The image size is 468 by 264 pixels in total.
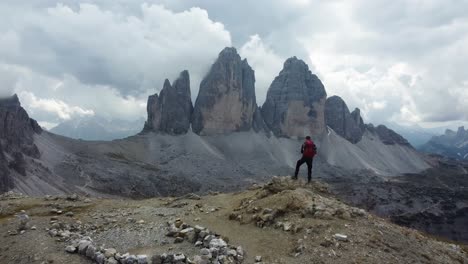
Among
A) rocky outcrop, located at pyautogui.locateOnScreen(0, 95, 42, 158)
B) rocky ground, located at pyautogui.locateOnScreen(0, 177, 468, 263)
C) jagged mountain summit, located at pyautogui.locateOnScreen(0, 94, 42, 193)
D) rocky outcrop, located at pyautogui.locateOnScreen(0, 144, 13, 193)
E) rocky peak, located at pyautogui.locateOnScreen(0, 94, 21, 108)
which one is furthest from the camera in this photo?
rocky peak, located at pyautogui.locateOnScreen(0, 94, 21, 108)

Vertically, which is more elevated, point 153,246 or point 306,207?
point 306,207

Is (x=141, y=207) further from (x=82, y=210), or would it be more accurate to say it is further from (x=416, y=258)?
(x=416, y=258)

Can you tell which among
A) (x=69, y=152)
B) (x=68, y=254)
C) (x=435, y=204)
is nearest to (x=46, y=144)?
(x=69, y=152)

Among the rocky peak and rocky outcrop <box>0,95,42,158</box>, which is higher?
the rocky peak

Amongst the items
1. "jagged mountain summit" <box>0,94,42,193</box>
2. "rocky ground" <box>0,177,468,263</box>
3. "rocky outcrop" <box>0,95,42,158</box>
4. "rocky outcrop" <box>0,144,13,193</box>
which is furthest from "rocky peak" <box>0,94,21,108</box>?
"rocky ground" <box>0,177,468,263</box>

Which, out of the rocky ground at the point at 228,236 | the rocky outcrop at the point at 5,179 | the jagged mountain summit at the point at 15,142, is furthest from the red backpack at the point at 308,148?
the jagged mountain summit at the point at 15,142

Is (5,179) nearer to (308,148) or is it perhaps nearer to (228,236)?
(308,148)

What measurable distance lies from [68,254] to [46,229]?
12.1 feet

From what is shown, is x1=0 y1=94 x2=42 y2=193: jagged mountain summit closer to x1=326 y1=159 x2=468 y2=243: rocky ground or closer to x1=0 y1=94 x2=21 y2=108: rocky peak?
x1=0 y1=94 x2=21 y2=108: rocky peak

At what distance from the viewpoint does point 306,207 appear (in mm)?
22641

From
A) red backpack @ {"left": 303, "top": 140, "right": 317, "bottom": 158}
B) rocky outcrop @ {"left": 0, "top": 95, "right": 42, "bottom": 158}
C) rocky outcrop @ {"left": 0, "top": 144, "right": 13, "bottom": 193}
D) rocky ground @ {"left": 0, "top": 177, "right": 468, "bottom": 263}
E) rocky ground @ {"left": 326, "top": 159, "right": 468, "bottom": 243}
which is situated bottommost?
rocky ground @ {"left": 326, "top": 159, "right": 468, "bottom": 243}

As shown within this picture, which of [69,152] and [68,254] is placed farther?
[69,152]

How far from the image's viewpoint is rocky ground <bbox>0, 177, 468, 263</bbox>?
18.8 metres

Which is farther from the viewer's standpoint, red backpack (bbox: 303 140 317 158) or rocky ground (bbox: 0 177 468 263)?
red backpack (bbox: 303 140 317 158)
